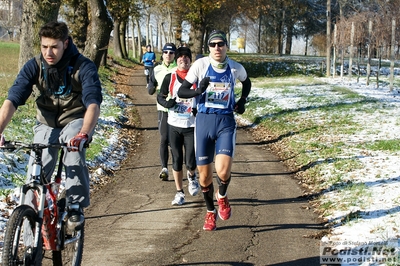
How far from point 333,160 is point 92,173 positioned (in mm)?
4410

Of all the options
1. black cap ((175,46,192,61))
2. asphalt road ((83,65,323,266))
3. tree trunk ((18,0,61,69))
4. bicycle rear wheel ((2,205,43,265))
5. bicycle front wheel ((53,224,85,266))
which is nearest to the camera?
bicycle rear wheel ((2,205,43,265))

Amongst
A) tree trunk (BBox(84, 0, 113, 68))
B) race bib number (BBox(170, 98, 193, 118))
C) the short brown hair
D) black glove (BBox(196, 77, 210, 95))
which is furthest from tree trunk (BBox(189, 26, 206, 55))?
the short brown hair

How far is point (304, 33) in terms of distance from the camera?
6994 centimetres

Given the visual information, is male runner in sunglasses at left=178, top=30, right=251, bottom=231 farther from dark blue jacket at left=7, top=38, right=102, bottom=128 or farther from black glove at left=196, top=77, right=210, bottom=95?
dark blue jacket at left=7, top=38, right=102, bottom=128

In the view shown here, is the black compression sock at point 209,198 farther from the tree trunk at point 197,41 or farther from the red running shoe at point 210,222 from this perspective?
the tree trunk at point 197,41

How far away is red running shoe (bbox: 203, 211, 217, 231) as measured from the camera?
23.7 feet

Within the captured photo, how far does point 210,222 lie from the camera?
286 inches

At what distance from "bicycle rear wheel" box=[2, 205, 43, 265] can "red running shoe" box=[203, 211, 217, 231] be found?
2.97 metres

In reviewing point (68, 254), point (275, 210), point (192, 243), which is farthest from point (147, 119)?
point (68, 254)

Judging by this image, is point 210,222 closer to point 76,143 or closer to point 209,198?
point 209,198

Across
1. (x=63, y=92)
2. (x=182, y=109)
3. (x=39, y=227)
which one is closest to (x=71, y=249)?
(x=39, y=227)

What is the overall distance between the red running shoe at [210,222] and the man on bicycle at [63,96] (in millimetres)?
2299

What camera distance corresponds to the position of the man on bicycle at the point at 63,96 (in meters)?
5.02

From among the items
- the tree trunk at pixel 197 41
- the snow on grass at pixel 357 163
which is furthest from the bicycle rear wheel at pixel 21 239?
the tree trunk at pixel 197 41
